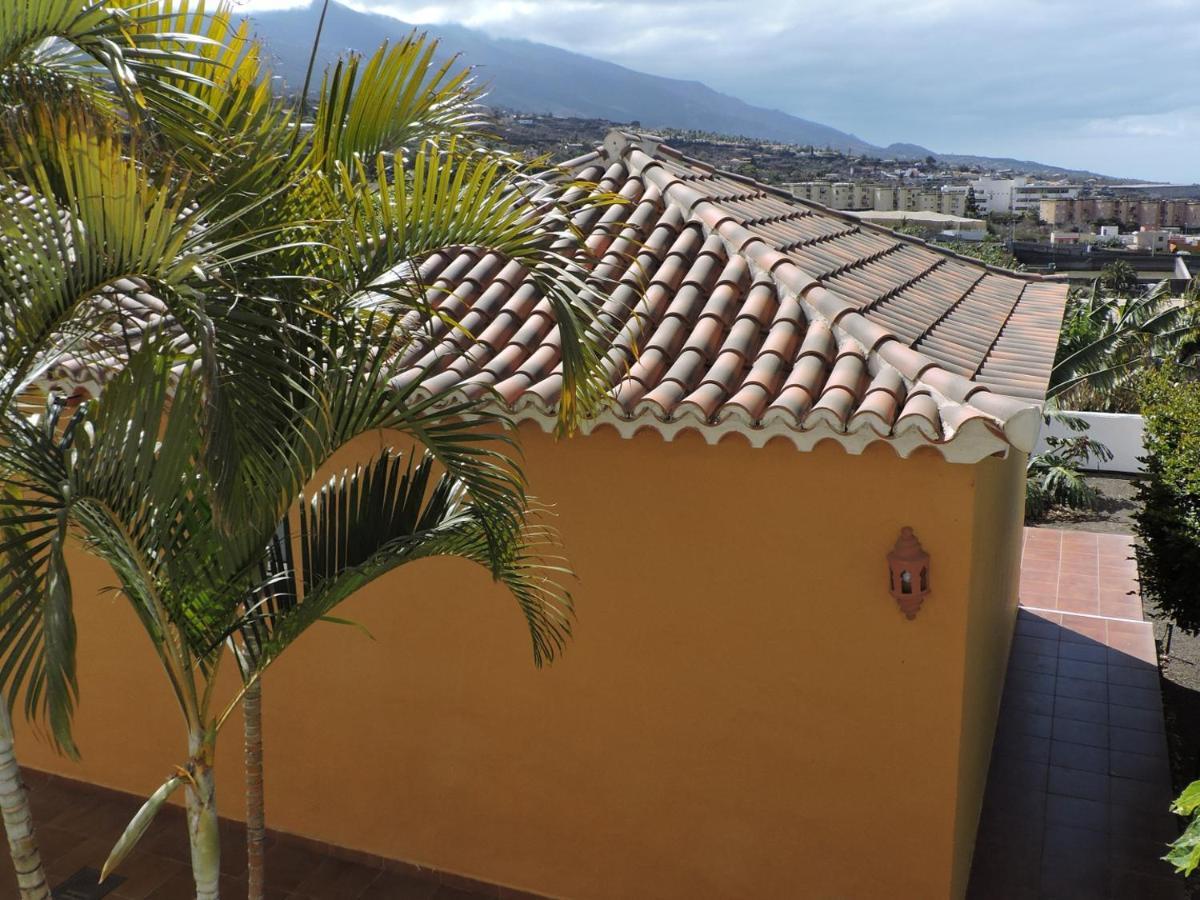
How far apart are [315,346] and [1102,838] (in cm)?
719

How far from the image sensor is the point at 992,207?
125438mm

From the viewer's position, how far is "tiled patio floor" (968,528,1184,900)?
7777mm

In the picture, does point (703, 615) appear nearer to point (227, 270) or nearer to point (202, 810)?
point (202, 810)

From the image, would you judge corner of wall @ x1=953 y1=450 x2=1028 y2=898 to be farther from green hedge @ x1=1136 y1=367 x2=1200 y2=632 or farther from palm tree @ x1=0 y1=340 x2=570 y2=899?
palm tree @ x1=0 y1=340 x2=570 y2=899

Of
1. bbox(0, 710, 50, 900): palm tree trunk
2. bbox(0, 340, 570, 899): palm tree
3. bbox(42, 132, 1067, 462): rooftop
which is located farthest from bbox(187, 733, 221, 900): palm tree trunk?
bbox(42, 132, 1067, 462): rooftop

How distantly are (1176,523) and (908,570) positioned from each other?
5108mm

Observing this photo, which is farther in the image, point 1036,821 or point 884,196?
point 884,196

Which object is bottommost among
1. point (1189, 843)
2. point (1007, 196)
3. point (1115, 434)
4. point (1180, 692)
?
point (1180, 692)

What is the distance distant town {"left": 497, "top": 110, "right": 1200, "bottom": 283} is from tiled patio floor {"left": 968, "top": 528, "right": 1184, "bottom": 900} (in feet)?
90.8

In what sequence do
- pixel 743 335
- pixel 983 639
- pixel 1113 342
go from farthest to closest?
pixel 1113 342
pixel 983 639
pixel 743 335

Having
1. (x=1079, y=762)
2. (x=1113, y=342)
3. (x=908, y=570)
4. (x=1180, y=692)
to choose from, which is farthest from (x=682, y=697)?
(x=1113, y=342)

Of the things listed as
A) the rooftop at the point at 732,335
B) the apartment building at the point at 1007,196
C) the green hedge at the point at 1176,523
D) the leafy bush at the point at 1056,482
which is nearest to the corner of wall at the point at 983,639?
the rooftop at the point at 732,335

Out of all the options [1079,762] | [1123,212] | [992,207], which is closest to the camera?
[1079,762]

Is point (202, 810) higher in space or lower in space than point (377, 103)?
lower
